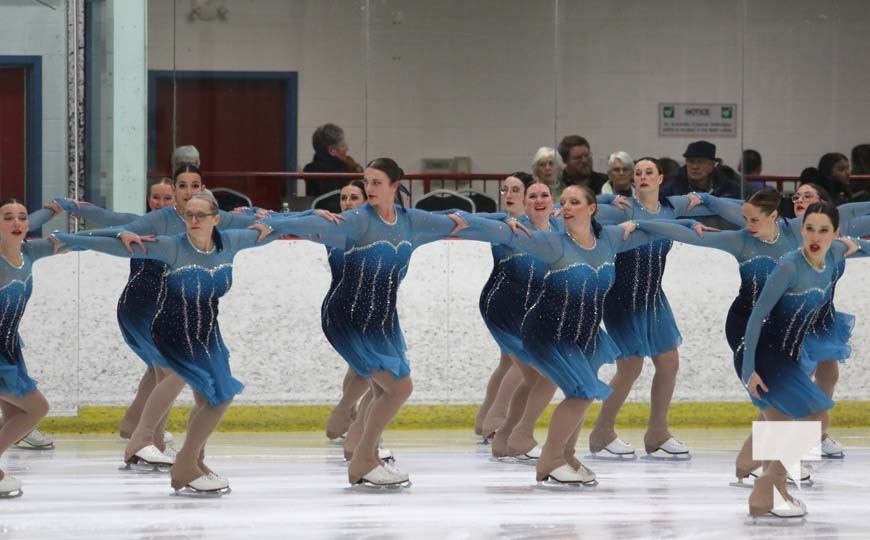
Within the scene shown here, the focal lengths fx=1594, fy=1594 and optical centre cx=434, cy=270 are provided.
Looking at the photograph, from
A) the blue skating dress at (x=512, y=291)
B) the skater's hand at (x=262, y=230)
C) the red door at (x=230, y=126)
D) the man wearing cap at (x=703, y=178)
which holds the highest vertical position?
the red door at (x=230, y=126)

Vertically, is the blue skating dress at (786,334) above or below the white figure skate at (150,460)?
above

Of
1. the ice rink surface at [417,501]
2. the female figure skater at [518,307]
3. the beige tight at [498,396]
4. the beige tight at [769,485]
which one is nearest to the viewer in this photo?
the ice rink surface at [417,501]

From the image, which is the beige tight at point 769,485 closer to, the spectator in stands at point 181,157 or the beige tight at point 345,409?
the beige tight at point 345,409

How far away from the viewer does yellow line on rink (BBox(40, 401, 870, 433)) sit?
32.9 feet

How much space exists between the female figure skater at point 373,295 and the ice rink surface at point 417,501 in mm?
291

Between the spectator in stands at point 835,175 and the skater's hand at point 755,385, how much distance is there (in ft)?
17.0

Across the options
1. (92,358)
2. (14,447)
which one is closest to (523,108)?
(92,358)

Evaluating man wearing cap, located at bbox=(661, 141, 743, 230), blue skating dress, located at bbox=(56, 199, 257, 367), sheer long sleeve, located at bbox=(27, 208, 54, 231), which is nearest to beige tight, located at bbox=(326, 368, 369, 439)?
blue skating dress, located at bbox=(56, 199, 257, 367)

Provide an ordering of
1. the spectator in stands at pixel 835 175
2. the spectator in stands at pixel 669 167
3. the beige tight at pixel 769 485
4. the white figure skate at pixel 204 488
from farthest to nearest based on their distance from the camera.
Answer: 1. the spectator in stands at pixel 835 175
2. the spectator in stands at pixel 669 167
3. the white figure skate at pixel 204 488
4. the beige tight at pixel 769 485

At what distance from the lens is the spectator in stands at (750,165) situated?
37.0 feet

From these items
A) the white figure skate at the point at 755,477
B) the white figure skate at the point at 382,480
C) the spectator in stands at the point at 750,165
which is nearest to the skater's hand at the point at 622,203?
the white figure skate at the point at 755,477

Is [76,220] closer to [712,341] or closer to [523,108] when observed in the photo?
[523,108]

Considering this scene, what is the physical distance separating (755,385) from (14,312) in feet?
11.7

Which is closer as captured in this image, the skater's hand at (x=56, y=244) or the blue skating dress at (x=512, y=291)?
the skater's hand at (x=56, y=244)
